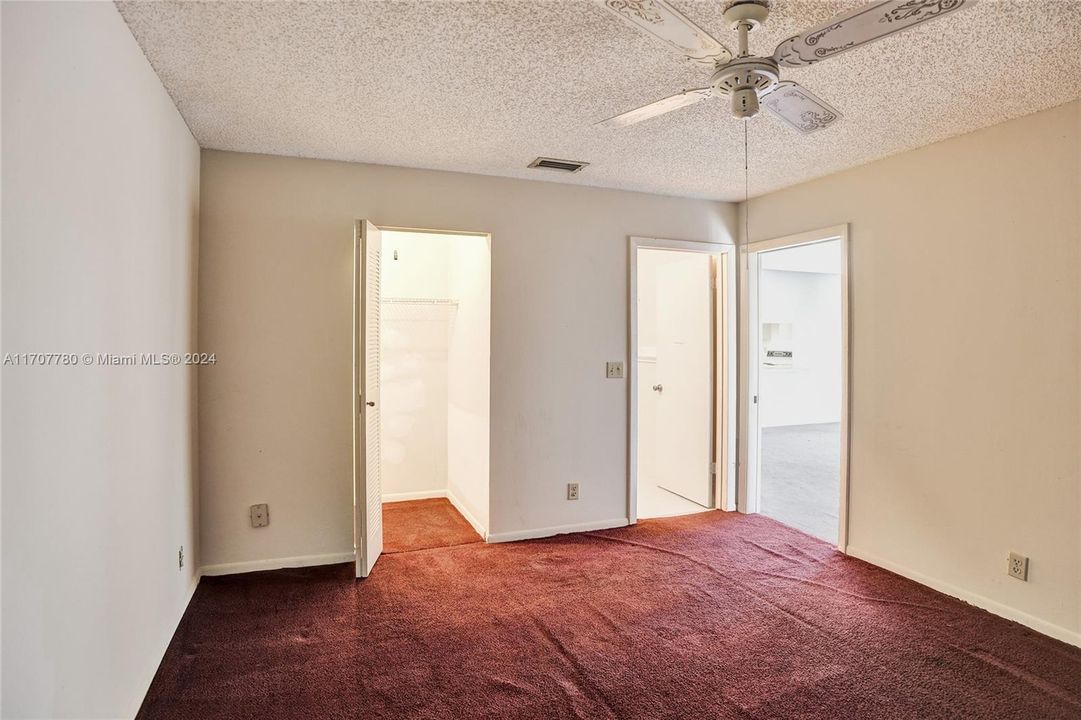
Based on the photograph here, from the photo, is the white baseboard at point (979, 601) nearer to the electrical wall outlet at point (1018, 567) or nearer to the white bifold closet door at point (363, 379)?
the electrical wall outlet at point (1018, 567)

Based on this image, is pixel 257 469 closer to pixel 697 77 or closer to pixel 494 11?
pixel 494 11

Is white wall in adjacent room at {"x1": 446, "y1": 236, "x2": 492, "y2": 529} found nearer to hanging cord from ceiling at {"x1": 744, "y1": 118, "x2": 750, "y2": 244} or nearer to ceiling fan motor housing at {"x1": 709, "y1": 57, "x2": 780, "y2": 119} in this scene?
hanging cord from ceiling at {"x1": 744, "y1": 118, "x2": 750, "y2": 244}

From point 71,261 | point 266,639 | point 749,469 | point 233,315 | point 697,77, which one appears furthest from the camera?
point 749,469

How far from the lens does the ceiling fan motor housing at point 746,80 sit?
70.2 inches

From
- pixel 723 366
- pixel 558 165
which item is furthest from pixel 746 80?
pixel 723 366

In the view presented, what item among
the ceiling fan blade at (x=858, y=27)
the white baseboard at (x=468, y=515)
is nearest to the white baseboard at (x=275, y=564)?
the white baseboard at (x=468, y=515)

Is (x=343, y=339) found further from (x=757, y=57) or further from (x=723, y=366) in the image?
(x=723, y=366)

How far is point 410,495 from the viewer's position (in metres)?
4.81

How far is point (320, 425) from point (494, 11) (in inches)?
94.8

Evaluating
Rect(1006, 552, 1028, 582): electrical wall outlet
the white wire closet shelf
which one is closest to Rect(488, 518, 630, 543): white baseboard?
the white wire closet shelf

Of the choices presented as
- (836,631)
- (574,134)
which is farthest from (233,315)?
(836,631)

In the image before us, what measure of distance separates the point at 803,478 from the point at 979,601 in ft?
9.08

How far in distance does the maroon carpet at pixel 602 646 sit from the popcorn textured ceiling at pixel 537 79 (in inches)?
89.8

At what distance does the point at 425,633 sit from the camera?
8.56 feet
